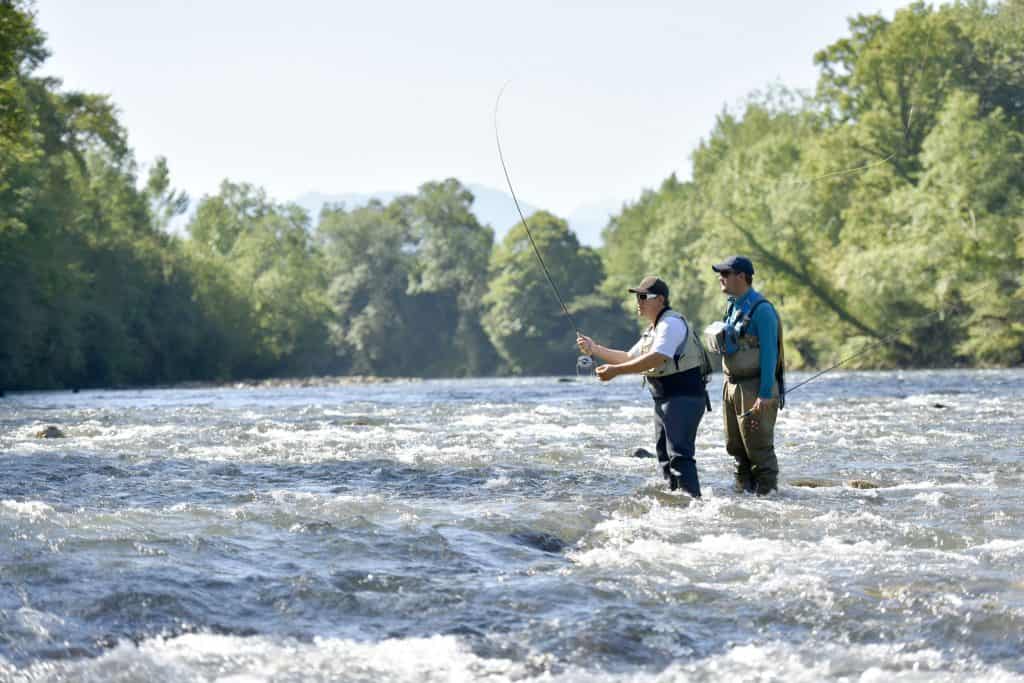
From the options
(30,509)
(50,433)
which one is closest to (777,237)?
(50,433)

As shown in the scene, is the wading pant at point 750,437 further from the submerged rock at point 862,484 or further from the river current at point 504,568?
the submerged rock at point 862,484

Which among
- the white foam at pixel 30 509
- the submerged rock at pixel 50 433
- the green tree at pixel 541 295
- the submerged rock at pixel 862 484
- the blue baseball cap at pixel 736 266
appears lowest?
the submerged rock at pixel 862 484

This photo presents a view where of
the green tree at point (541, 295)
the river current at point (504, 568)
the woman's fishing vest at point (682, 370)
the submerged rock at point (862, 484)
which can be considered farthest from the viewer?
the green tree at point (541, 295)

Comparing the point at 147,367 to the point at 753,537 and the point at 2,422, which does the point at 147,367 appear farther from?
the point at 753,537

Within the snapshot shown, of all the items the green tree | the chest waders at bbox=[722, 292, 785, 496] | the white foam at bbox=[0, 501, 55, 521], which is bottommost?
the white foam at bbox=[0, 501, 55, 521]

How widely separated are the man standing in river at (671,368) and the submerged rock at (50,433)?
9983mm

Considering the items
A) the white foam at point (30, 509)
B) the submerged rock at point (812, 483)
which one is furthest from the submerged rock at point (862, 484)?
the white foam at point (30, 509)

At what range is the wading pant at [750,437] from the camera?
940 cm

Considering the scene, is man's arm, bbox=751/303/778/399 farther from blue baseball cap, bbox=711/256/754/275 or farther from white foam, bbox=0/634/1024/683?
white foam, bbox=0/634/1024/683

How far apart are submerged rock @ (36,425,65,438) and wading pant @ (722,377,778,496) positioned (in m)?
10.3

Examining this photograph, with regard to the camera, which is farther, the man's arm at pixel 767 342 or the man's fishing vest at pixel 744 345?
the man's fishing vest at pixel 744 345

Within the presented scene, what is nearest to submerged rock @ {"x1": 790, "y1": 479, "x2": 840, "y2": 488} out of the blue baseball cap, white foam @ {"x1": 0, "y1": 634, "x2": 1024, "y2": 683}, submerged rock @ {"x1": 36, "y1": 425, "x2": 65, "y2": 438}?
the blue baseball cap

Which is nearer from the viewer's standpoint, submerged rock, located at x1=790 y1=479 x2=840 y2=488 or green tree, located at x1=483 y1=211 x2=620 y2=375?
submerged rock, located at x1=790 y1=479 x2=840 y2=488

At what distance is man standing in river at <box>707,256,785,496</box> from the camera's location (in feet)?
30.1
